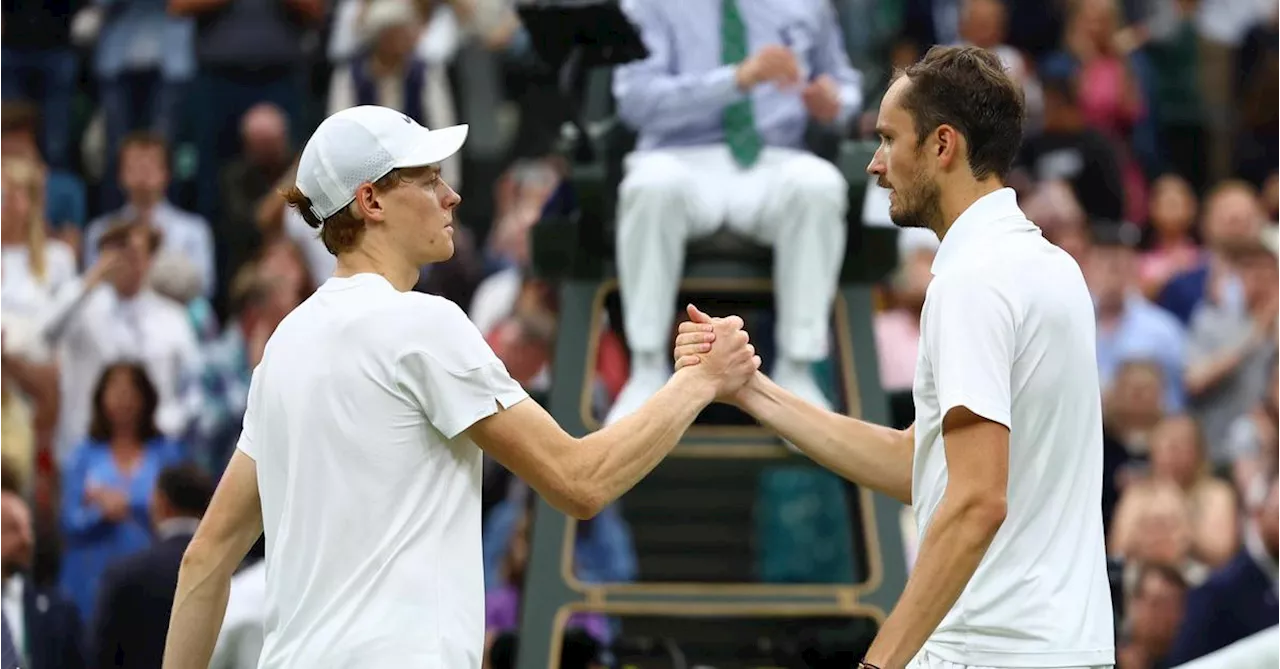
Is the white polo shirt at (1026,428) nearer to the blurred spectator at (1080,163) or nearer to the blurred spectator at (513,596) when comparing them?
the blurred spectator at (513,596)

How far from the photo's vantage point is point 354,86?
11.1 m

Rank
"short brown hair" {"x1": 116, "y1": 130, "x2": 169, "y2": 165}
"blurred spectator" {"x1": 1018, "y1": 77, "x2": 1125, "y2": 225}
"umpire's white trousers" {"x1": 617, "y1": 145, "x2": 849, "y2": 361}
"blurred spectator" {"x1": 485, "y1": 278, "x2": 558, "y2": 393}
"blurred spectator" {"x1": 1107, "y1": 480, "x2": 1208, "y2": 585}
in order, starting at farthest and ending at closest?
"blurred spectator" {"x1": 1018, "y1": 77, "x2": 1125, "y2": 225} < "short brown hair" {"x1": 116, "y1": 130, "x2": 169, "y2": 165} < "blurred spectator" {"x1": 485, "y1": 278, "x2": 558, "y2": 393} < "blurred spectator" {"x1": 1107, "y1": 480, "x2": 1208, "y2": 585} < "umpire's white trousers" {"x1": 617, "y1": 145, "x2": 849, "y2": 361}

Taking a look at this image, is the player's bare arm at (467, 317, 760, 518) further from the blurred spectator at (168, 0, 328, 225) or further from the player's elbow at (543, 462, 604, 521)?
the blurred spectator at (168, 0, 328, 225)

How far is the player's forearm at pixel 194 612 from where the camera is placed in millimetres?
4223

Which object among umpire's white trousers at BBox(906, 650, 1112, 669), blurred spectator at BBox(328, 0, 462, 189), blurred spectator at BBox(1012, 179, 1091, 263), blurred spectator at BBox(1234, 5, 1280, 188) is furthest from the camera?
blurred spectator at BBox(1234, 5, 1280, 188)

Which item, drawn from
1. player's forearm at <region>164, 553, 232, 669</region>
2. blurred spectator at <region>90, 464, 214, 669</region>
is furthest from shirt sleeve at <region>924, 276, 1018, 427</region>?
blurred spectator at <region>90, 464, 214, 669</region>

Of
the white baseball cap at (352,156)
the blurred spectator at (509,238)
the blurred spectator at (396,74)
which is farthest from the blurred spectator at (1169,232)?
the white baseball cap at (352,156)

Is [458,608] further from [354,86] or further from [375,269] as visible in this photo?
[354,86]

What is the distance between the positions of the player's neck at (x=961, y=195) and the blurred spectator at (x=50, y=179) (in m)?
6.97

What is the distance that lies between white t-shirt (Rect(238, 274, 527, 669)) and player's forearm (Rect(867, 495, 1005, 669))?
745 millimetres

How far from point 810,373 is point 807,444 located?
8.36 ft

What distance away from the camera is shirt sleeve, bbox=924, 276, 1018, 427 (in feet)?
12.2

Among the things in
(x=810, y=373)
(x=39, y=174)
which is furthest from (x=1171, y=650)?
(x=39, y=174)

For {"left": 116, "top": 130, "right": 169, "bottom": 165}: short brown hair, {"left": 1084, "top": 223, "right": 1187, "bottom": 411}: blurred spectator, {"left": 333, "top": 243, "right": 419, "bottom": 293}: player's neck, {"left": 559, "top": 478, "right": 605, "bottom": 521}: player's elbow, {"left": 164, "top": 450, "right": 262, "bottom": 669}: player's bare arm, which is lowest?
{"left": 1084, "top": 223, "right": 1187, "bottom": 411}: blurred spectator
